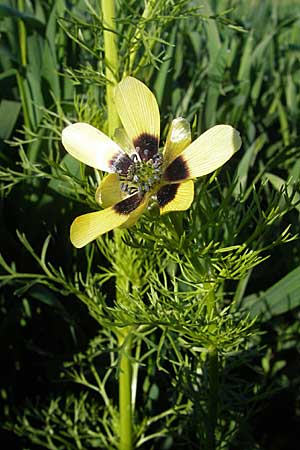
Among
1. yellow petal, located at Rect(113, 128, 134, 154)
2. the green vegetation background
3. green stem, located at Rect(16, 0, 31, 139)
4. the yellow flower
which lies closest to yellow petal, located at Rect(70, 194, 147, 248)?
the yellow flower

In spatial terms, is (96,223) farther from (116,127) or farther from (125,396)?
(125,396)

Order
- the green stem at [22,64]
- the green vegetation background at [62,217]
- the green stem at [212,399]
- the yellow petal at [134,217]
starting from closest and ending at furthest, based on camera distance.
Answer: the yellow petal at [134,217] → the green stem at [212,399] → the green vegetation background at [62,217] → the green stem at [22,64]

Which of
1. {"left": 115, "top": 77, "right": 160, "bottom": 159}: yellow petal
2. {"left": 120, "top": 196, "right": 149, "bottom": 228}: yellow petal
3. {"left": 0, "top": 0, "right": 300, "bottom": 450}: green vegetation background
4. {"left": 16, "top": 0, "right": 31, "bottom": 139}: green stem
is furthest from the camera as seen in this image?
{"left": 16, "top": 0, "right": 31, "bottom": 139}: green stem

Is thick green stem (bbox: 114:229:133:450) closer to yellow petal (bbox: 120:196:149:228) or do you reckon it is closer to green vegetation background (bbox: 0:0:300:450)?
green vegetation background (bbox: 0:0:300:450)

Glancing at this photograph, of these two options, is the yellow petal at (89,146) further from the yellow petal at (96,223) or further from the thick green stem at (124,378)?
the thick green stem at (124,378)

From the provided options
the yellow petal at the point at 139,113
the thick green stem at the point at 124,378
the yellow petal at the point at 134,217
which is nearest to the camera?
the yellow petal at the point at 134,217

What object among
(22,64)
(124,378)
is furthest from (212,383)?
(22,64)

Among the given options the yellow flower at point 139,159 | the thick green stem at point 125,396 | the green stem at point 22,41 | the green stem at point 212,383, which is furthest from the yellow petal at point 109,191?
the green stem at point 22,41
